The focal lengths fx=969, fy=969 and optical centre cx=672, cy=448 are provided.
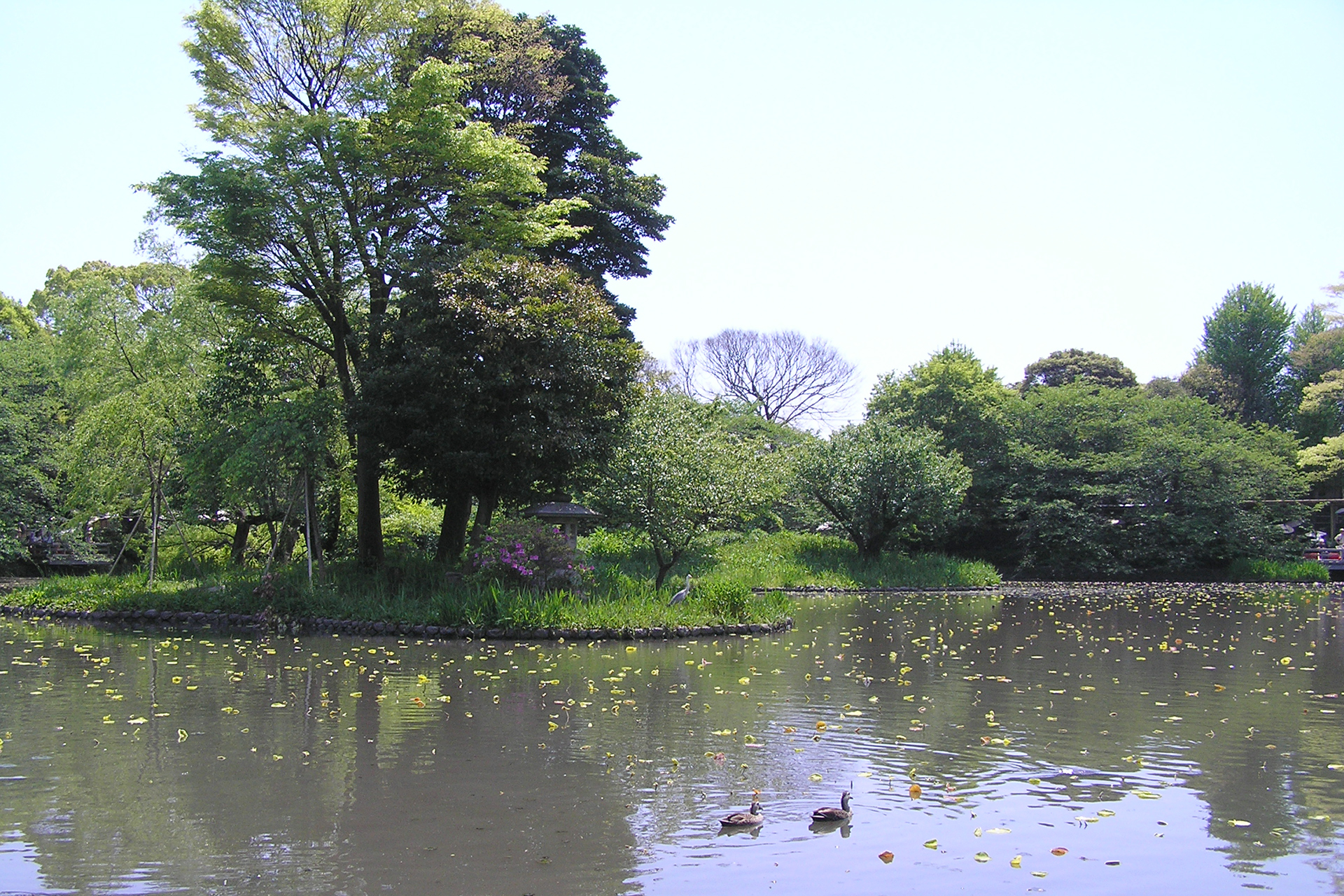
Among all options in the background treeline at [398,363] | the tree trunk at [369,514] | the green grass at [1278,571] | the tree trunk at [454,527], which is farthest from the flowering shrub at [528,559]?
the green grass at [1278,571]

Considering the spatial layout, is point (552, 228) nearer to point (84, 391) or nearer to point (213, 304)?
point (213, 304)

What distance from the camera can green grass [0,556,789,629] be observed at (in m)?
13.8

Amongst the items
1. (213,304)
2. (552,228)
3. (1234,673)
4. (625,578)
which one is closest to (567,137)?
(552,228)

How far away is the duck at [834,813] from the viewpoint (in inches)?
212

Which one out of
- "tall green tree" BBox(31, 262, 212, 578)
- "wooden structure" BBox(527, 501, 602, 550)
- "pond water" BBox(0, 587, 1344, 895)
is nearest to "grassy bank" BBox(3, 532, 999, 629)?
"wooden structure" BBox(527, 501, 602, 550)

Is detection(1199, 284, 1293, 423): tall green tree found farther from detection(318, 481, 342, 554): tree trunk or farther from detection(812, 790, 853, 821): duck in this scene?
detection(812, 790, 853, 821): duck

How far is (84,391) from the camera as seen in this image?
744 inches

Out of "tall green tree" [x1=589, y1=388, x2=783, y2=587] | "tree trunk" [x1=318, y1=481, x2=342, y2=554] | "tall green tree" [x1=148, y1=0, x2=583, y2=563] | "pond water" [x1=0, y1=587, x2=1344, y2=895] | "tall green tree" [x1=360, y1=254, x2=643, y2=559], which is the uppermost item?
"tall green tree" [x1=148, y1=0, x2=583, y2=563]

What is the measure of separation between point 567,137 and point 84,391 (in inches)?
486

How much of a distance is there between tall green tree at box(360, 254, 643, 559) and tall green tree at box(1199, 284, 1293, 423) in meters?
43.5

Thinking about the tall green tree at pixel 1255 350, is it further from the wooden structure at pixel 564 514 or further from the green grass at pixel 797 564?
the wooden structure at pixel 564 514

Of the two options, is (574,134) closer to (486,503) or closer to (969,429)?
(486,503)

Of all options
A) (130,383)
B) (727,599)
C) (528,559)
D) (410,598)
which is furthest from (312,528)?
(727,599)

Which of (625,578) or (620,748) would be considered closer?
(620,748)
